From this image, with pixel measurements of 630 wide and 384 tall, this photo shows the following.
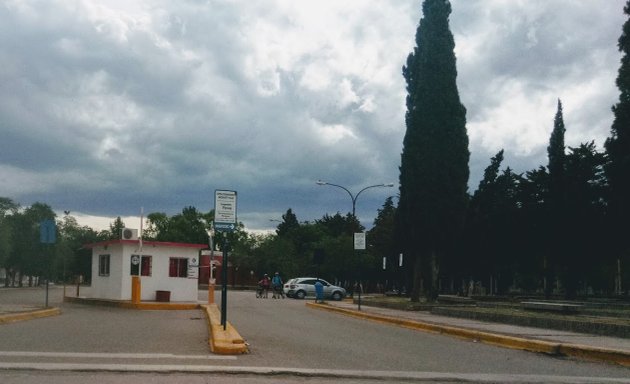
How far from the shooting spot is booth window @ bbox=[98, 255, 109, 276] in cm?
3531

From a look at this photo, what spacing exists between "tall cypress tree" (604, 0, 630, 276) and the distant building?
22.0 meters

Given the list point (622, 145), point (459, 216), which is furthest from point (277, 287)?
point (622, 145)

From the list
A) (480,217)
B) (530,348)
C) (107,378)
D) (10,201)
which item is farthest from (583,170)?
(10,201)

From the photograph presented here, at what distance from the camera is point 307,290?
51344 millimetres

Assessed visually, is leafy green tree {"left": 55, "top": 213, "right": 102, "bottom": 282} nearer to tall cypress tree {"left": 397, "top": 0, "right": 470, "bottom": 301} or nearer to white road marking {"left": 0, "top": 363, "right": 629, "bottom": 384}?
tall cypress tree {"left": 397, "top": 0, "right": 470, "bottom": 301}

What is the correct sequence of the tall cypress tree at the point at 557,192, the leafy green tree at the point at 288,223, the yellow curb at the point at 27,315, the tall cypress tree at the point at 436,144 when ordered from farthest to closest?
the leafy green tree at the point at 288,223 → the tall cypress tree at the point at 557,192 → the tall cypress tree at the point at 436,144 → the yellow curb at the point at 27,315

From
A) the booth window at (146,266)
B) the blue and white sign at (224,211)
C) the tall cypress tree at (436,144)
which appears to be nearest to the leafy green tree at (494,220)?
the tall cypress tree at (436,144)

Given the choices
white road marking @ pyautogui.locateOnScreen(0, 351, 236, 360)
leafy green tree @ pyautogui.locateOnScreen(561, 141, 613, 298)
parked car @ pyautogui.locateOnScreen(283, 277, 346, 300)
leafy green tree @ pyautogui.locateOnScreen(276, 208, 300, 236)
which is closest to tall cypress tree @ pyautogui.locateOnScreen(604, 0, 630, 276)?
leafy green tree @ pyautogui.locateOnScreen(561, 141, 613, 298)

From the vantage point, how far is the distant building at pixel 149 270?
110ft

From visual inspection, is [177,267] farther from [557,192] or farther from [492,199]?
[492,199]

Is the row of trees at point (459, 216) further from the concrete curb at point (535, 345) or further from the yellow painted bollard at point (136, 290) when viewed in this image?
the yellow painted bollard at point (136, 290)

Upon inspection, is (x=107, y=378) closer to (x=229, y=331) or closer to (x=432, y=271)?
(x=229, y=331)

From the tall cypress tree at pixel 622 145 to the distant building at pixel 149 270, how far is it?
72.0 ft

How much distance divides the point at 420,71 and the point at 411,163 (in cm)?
460
